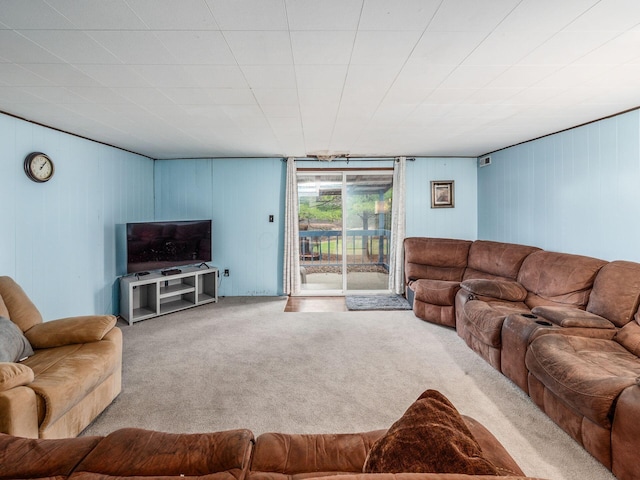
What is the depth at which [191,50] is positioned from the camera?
6.08 feet

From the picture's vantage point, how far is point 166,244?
15.1 feet

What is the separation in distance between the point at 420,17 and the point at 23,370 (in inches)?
109

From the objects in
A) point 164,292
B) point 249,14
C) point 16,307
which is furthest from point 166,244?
point 249,14

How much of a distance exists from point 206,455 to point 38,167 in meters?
3.51

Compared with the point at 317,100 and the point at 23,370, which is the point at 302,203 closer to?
the point at 317,100

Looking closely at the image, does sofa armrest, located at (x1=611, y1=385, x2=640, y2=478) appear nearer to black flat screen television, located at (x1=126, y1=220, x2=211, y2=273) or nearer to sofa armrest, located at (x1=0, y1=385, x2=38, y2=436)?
sofa armrest, located at (x1=0, y1=385, x2=38, y2=436)

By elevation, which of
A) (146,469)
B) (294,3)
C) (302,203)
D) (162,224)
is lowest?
(146,469)

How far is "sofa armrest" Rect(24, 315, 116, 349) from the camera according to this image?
2.27 meters

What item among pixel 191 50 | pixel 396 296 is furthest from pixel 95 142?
pixel 396 296

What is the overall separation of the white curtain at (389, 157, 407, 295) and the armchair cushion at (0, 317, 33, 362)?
4611 mm

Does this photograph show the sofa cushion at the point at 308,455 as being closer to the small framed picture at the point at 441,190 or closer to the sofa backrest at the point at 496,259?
the sofa backrest at the point at 496,259

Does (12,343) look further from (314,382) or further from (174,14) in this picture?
(174,14)

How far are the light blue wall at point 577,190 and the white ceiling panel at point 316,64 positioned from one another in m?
0.28

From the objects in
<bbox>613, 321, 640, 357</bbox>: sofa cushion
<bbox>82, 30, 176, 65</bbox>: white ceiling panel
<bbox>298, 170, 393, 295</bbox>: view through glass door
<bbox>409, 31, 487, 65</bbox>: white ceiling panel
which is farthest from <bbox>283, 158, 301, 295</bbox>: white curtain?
<bbox>613, 321, 640, 357</bbox>: sofa cushion
